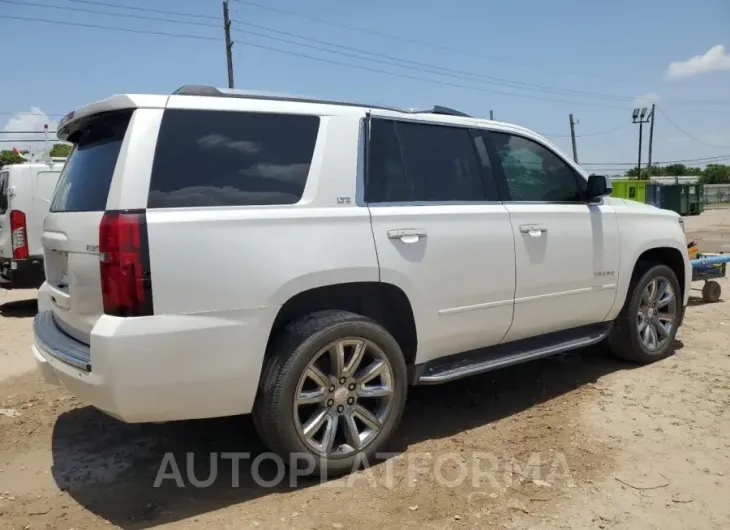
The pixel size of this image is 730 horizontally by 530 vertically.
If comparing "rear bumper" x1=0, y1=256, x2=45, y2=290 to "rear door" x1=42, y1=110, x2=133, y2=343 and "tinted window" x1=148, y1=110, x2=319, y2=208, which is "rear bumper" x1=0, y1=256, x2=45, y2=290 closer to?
"rear door" x1=42, y1=110, x2=133, y2=343

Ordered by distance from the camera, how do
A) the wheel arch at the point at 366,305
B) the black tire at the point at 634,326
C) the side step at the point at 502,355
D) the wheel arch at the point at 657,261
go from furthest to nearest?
the black tire at the point at 634,326 → the wheel arch at the point at 657,261 → the side step at the point at 502,355 → the wheel arch at the point at 366,305

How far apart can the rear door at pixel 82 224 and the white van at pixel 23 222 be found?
5.64m

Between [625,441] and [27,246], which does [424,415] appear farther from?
[27,246]

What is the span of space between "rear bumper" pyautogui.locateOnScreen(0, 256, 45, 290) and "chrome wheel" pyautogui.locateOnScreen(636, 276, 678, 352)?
7.49m

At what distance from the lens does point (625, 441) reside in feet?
13.3

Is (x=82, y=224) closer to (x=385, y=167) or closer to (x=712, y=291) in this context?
Result: (x=385, y=167)

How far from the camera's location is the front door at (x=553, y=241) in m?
4.44

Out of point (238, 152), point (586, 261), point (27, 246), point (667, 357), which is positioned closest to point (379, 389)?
point (238, 152)

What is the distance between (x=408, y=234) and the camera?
12.3ft

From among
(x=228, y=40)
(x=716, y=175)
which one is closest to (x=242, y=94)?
(x=228, y=40)

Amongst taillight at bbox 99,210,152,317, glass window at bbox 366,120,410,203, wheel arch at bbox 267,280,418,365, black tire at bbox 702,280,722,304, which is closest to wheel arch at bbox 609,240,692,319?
wheel arch at bbox 267,280,418,365

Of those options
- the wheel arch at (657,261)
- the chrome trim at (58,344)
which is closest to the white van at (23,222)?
the chrome trim at (58,344)

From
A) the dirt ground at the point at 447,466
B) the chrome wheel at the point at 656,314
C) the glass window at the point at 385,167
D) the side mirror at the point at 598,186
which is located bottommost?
the dirt ground at the point at 447,466

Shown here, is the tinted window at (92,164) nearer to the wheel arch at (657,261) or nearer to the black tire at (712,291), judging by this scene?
the wheel arch at (657,261)
